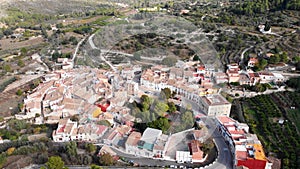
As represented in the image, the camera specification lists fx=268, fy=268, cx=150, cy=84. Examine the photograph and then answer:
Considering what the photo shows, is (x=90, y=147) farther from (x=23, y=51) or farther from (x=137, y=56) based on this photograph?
(x=23, y=51)

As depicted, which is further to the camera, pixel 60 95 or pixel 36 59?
pixel 36 59

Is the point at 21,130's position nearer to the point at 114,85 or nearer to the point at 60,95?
the point at 60,95

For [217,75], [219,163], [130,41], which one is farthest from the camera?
[130,41]

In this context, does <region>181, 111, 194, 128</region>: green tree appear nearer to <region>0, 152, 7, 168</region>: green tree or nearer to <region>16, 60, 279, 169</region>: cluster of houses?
<region>16, 60, 279, 169</region>: cluster of houses

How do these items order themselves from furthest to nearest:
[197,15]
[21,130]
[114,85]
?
[197,15] → [114,85] → [21,130]

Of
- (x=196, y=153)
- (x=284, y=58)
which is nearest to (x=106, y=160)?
(x=196, y=153)

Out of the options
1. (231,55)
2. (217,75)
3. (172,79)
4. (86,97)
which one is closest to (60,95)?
(86,97)

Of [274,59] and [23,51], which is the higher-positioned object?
[274,59]
